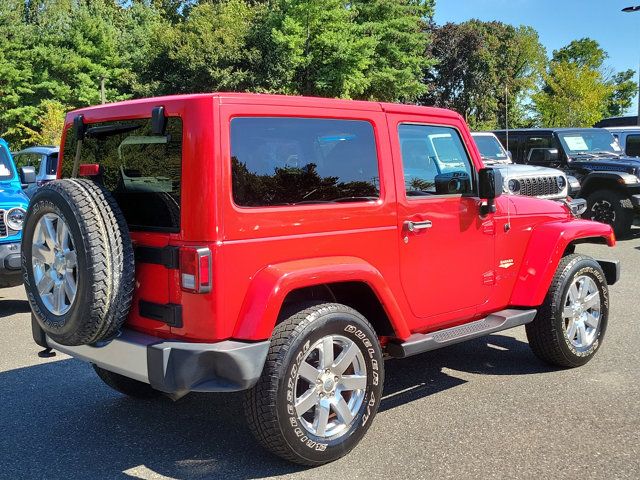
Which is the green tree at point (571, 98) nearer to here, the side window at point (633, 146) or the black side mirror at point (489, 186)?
the side window at point (633, 146)

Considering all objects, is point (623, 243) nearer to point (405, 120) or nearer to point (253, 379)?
point (405, 120)

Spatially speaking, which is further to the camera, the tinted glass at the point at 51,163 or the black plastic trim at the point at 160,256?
the tinted glass at the point at 51,163

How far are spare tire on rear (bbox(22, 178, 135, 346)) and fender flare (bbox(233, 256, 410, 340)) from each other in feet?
2.01

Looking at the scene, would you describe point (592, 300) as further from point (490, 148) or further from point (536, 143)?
point (536, 143)

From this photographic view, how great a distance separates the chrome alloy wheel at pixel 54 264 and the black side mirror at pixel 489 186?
8.43ft

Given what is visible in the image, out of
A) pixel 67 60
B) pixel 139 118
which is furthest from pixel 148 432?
pixel 67 60

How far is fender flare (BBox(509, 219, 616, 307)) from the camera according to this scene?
4508 millimetres

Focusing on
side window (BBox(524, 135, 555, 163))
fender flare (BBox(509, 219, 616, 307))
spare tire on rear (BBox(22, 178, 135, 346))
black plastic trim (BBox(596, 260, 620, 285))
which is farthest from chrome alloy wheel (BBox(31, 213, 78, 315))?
side window (BBox(524, 135, 555, 163))

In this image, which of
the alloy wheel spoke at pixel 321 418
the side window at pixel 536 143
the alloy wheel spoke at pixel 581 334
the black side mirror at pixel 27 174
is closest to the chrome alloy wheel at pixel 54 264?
the alloy wheel spoke at pixel 321 418

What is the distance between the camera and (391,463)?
335 centimetres

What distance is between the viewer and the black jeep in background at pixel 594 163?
37.9 feet

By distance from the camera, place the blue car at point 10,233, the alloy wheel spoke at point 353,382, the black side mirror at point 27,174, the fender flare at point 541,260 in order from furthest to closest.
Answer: the black side mirror at point 27,174, the blue car at point 10,233, the fender flare at point 541,260, the alloy wheel spoke at point 353,382

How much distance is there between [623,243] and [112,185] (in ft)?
34.4

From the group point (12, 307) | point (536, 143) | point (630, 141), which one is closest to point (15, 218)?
point (12, 307)
